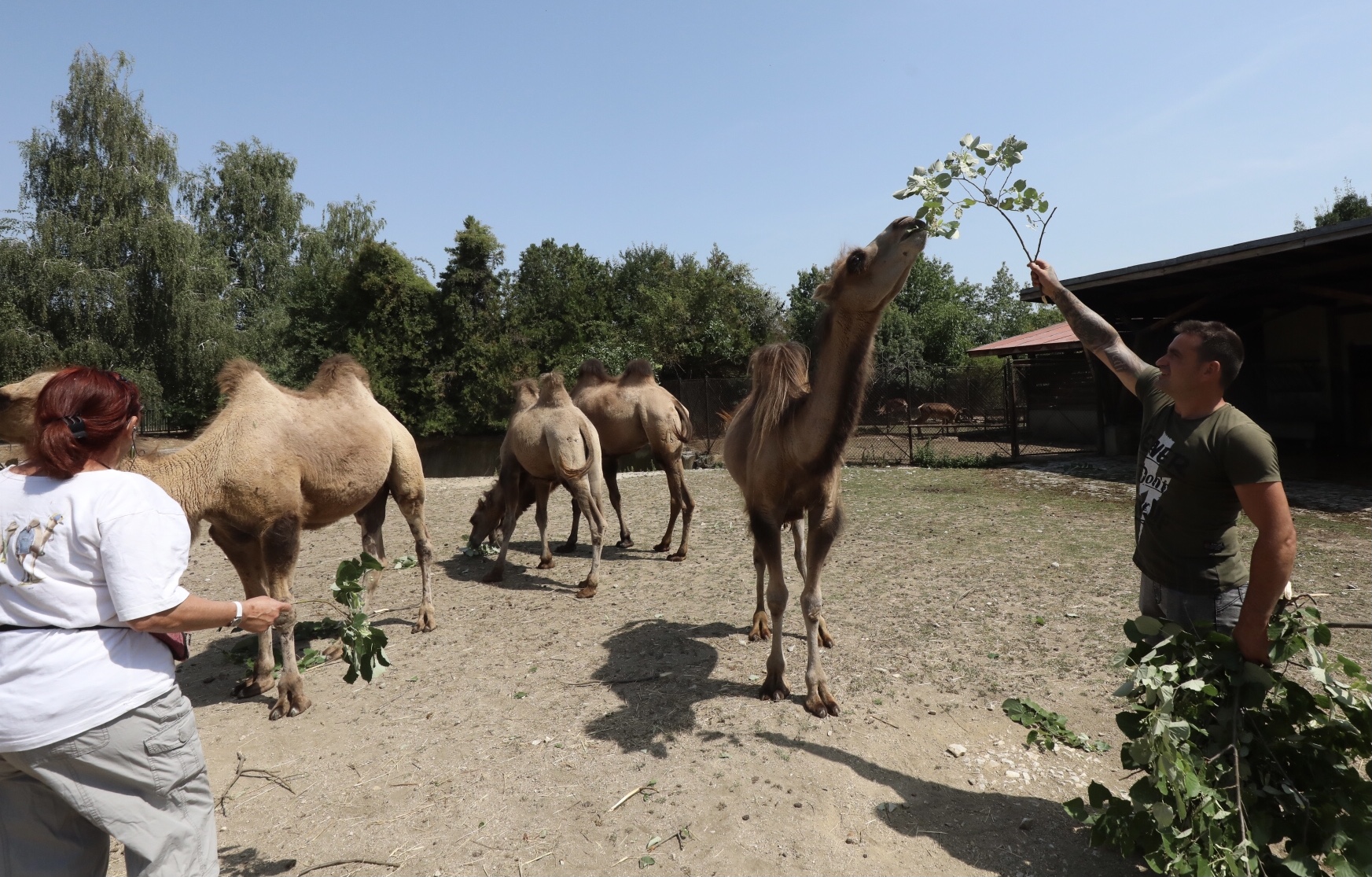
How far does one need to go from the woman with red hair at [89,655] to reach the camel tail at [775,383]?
311cm

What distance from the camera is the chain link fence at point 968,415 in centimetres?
1748

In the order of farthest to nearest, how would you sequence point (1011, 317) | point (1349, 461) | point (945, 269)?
point (1011, 317)
point (945, 269)
point (1349, 461)

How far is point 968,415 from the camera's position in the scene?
21.6 m

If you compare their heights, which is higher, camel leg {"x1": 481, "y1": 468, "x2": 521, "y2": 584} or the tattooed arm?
the tattooed arm

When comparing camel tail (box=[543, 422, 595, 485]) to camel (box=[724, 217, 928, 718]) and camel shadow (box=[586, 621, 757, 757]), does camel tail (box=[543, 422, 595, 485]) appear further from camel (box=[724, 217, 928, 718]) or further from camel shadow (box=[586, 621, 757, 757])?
camel (box=[724, 217, 928, 718])

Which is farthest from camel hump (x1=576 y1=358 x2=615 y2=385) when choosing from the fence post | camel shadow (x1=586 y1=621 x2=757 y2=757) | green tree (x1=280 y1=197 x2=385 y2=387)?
green tree (x1=280 y1=197 x2=385 y2=387)

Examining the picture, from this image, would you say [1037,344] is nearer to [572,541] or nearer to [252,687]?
[572,541]

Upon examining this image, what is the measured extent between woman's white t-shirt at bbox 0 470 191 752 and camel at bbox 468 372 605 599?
16.8ft

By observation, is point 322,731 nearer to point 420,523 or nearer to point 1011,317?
point 420,523

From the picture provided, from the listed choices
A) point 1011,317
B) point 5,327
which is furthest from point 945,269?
point 5,327

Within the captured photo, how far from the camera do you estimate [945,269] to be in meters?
45.9

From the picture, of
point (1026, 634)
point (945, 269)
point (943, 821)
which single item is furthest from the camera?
point (945, 269)

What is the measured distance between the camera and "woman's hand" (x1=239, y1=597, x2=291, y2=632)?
245 cm

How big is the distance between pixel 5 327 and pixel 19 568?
89.7 ft
